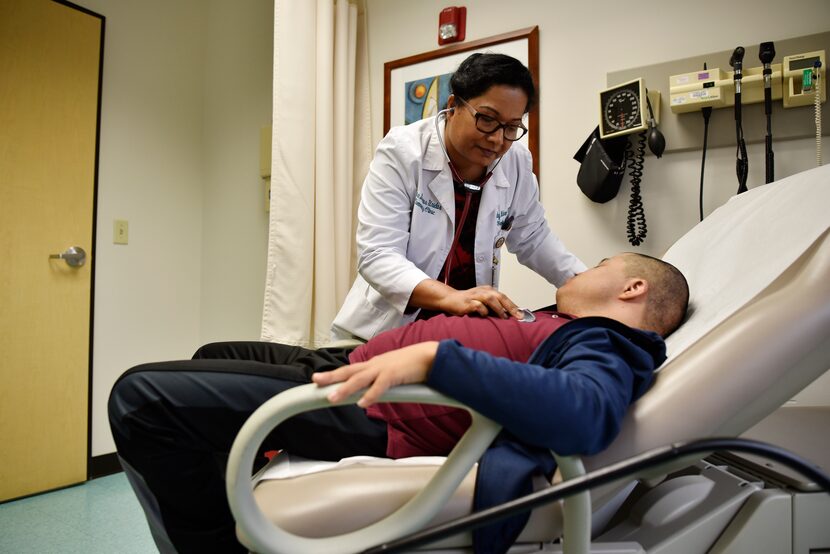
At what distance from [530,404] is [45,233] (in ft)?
7.85

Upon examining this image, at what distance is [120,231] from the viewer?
261 centimetres

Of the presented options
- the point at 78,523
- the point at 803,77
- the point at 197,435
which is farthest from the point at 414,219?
the point at 78,523

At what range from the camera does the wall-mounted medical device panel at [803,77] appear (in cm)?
155

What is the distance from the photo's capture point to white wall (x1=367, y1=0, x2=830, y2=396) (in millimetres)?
1695

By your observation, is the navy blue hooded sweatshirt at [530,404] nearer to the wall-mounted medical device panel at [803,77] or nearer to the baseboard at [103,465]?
the wall-mounted medical device panel at [803,77]

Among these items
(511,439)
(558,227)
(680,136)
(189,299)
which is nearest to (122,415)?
(511,439)

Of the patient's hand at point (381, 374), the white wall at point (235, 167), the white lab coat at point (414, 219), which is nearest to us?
the patient's hand at point (381, 374)

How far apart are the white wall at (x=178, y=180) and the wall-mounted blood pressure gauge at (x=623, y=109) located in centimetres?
176

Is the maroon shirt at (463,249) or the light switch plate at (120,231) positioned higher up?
the light switch plate at (120,231)

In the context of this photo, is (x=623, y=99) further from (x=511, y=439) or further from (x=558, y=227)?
(x=511, y=439)

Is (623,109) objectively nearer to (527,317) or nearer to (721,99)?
(721,99)

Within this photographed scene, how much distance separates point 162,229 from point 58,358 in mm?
801

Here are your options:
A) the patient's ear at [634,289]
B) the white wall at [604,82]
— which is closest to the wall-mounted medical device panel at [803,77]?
the white wall at [604,82]

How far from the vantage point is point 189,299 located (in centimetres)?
298
